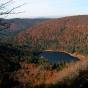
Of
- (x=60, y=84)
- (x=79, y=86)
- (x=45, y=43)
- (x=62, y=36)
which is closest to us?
(x=79, y=86)

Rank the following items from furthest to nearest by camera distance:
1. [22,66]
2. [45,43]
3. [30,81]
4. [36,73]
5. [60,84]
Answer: [45,43], [22,66], [36,73], [30,81], [60,84]

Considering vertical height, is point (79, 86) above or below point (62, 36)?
above

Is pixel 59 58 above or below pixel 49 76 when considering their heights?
below

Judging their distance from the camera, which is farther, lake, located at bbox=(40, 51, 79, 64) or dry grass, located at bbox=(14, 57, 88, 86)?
lake, located at bbox=(40, 51, 79, 64)

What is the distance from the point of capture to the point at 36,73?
1056 centimetres

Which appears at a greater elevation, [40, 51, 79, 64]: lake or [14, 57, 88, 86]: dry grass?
[14, 57, 88, 86]: dry grass

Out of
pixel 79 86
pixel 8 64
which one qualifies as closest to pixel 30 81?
pixel 8 64

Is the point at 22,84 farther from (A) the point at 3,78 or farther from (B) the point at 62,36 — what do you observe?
(B) the point at 62,36

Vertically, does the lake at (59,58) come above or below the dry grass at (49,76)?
below

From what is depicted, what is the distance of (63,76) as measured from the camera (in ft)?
30.5

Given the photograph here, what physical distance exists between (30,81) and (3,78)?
0.82 metres

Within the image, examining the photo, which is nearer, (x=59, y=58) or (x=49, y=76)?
(x=49, y=76)

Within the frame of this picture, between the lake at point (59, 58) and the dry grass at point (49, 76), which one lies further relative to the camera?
the lake at point (59, 58)

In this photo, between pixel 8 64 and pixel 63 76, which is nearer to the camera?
pixel 63 76
